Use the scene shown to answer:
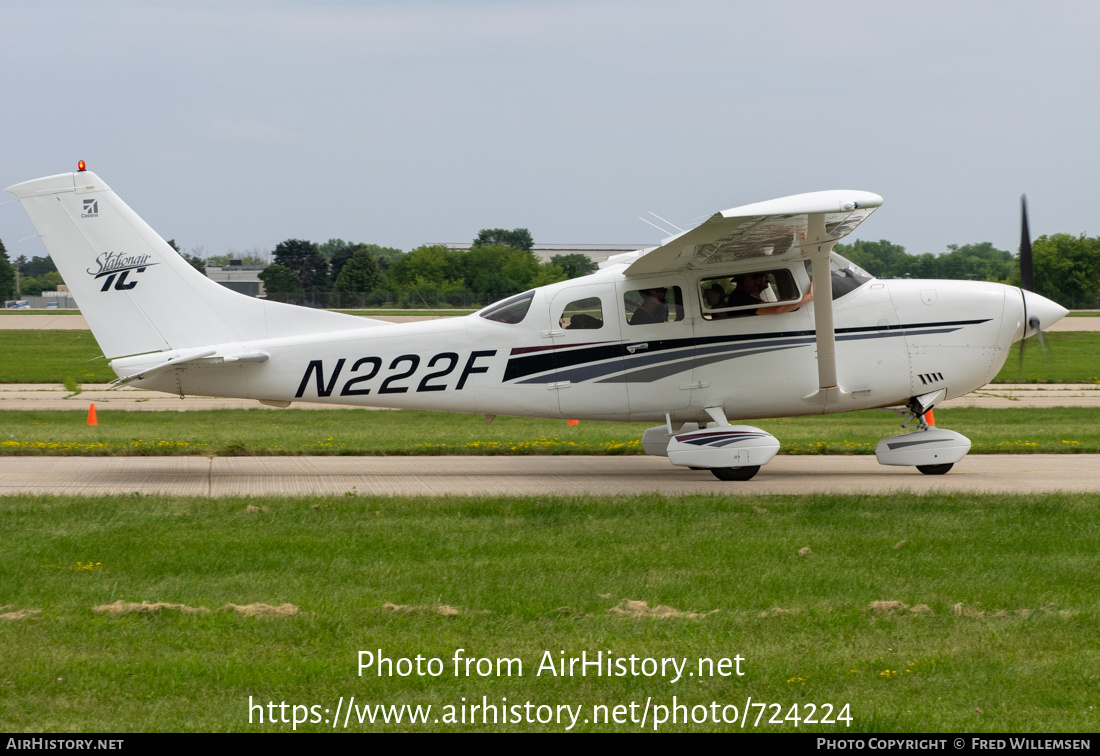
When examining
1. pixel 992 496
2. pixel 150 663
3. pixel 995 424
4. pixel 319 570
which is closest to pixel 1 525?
pixel 319 570

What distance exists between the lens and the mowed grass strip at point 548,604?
519cm

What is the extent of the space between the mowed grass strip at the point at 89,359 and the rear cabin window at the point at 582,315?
1675 cm

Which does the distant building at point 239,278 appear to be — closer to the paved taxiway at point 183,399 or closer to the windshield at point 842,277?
the paved taxiway at point 183,399

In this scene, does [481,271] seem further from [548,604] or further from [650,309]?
[548,604]

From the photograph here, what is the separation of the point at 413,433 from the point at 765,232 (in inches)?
352

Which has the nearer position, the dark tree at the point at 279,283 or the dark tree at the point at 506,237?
the dark tree at the point at 279,283

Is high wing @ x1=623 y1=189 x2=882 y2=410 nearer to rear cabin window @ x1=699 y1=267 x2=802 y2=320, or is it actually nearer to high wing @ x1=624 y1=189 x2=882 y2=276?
high wing @ x1=624 y1=189 x2=882 y2=276

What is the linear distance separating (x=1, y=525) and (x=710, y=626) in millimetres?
6614

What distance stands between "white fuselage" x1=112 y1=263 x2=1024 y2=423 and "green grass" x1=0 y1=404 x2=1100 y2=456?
2.86 m

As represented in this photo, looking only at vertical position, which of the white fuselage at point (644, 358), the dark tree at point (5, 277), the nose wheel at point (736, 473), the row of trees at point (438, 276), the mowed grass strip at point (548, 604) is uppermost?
the dark tree at point (5, 277)

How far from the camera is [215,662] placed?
564 cm

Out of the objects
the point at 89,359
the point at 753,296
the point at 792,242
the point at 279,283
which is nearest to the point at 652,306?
the point at 753,296

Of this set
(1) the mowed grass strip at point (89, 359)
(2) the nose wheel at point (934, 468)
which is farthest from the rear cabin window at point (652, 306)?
(1) the mowed grass strip at point (89, 359)

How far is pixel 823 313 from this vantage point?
39.1ft
